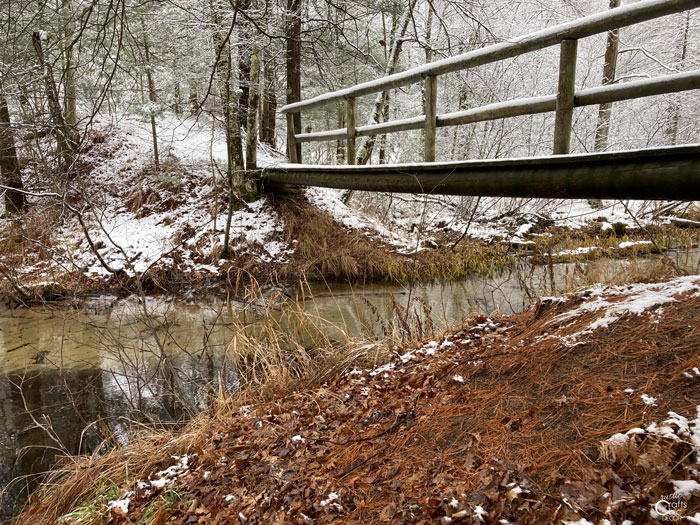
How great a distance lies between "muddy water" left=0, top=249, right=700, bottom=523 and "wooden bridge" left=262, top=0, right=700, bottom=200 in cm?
138

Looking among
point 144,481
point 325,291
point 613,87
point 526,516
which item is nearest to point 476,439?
point 526,516

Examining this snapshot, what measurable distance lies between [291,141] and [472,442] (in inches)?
311

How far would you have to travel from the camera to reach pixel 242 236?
884 cm

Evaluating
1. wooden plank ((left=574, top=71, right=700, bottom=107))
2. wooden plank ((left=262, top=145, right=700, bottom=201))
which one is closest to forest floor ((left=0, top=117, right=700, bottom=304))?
wooden plank ((left=262, top=145, right=700, bottom=201))

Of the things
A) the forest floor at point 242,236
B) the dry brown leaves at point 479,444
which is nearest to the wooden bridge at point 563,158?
the dry brown leaves at point 479,444

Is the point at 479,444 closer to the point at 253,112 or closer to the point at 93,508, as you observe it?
the point at 93,508

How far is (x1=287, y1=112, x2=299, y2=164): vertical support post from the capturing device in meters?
8.72

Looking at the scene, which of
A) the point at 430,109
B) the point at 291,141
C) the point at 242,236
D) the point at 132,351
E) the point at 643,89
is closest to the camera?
the point at 643,89

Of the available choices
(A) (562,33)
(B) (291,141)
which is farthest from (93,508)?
(B) (291,141)

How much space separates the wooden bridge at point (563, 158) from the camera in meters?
2.99

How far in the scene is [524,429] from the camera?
2014 mm

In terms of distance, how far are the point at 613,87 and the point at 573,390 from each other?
258cm

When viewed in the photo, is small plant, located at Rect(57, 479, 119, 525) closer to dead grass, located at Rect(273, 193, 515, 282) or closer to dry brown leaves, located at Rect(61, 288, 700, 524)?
dry brown leaves, located at Rect(61, 288, 700, 524)

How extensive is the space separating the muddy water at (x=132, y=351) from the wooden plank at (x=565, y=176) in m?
1.31
